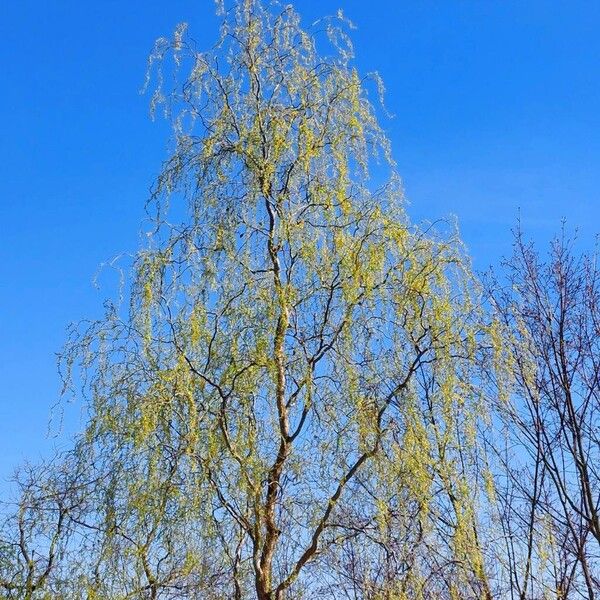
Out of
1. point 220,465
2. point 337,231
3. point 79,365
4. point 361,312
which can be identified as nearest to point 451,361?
point 361,312

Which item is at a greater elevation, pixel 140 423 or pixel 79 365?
pixel 79 365

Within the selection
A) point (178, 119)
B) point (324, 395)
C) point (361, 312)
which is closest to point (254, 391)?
point (324, 395)

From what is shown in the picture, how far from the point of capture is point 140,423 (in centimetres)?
384

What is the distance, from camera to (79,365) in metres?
4.12

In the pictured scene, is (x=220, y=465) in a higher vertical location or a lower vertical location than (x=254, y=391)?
lower

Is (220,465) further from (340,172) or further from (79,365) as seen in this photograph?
(340,172)

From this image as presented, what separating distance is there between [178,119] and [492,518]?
9.71 ft

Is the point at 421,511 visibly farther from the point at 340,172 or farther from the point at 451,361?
the point at 340,172

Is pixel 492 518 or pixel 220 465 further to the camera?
pixel 492 518

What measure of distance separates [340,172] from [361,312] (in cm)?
92

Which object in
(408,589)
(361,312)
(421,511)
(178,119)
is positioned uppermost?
(178,119)

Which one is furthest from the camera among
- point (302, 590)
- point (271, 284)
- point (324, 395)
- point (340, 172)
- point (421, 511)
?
point (302, 590)

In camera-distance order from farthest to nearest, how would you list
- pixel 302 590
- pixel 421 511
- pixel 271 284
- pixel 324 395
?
pixel 302 590, pixel 271 284, pixel 324 395, pixel 421 511

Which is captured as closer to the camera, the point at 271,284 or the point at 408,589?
the point at 408,589
